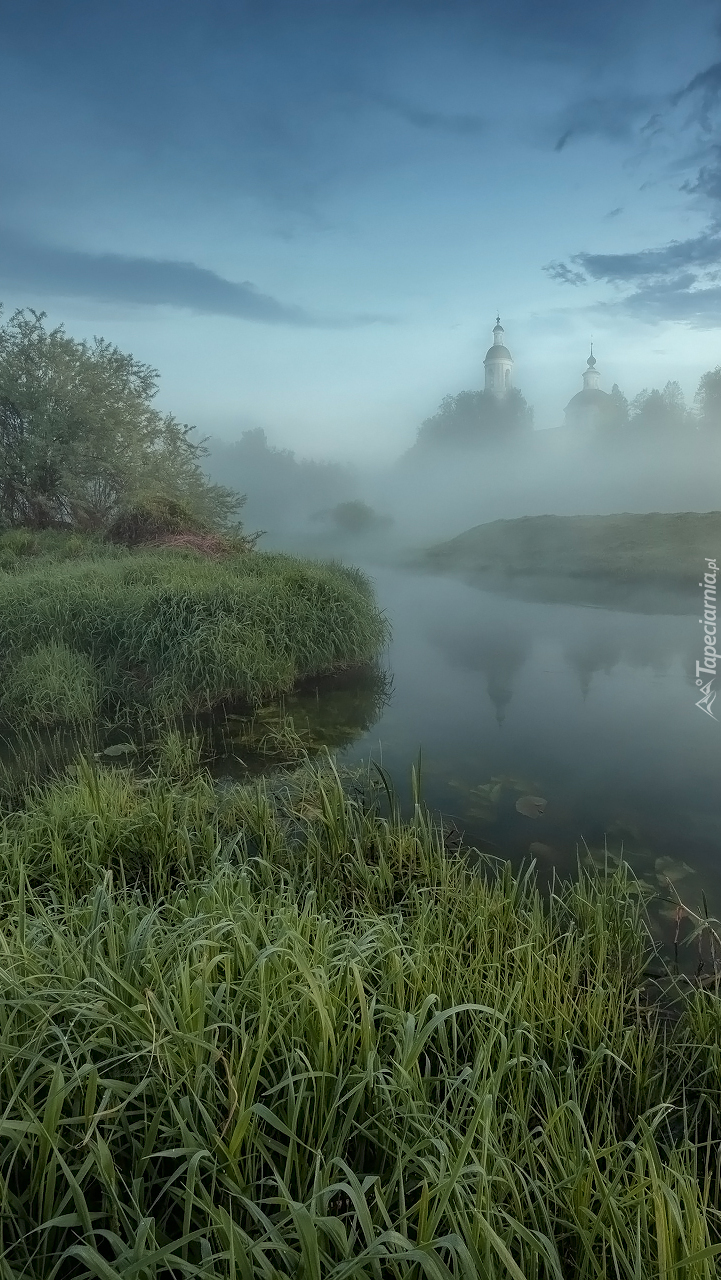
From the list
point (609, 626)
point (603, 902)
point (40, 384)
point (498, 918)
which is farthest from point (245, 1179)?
point (40, 384)

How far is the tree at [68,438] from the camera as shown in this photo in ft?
37.9

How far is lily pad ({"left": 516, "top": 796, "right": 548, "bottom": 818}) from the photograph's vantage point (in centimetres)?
392

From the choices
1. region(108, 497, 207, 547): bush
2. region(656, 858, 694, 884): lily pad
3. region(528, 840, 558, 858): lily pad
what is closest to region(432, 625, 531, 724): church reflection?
region(528, 840, 558, 858): lily pad

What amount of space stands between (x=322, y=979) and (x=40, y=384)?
1289 centimetres

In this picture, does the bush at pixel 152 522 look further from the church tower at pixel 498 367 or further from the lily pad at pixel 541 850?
the church tower at pixel 498 367

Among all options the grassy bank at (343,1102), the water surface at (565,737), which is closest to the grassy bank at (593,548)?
the water surface at (565,737)

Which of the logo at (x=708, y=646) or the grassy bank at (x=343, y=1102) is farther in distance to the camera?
the logo at (x=708, y=646)

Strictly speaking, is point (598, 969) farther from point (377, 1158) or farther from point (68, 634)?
point (68, 634)

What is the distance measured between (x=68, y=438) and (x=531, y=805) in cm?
1078

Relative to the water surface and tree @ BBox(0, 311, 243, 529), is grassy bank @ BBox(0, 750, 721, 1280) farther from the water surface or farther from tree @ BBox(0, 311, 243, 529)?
tree @ BBox(0, 311, 243, 529)

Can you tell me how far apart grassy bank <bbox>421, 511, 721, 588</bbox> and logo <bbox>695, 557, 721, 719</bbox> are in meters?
0.27

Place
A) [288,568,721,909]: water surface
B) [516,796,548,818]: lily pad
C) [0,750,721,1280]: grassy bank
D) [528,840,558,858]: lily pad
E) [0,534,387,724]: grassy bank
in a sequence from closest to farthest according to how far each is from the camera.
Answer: [0,750,721,1280]: grassy bank < [528,840,558,858]: lily pad < [288,568,721,909]: water surface < [516,796,548,818]: lily pad < [0,534,387,724]: grassy bank

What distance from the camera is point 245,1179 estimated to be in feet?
4.30

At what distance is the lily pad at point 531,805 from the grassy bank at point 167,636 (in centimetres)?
261
